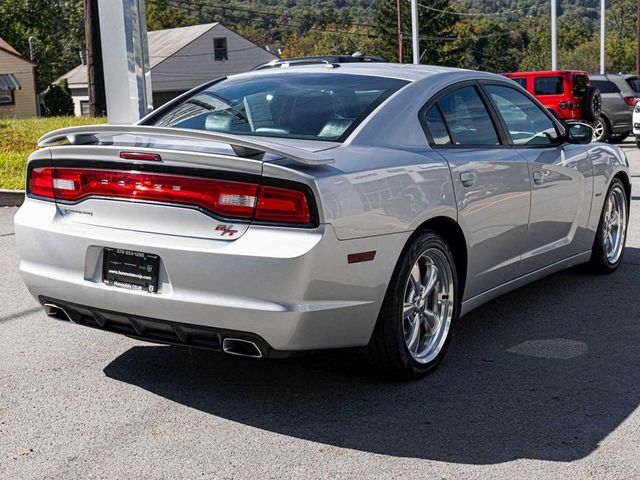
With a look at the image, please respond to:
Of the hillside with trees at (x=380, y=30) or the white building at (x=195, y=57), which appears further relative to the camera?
the hillside with trees at (x=380, y=30)

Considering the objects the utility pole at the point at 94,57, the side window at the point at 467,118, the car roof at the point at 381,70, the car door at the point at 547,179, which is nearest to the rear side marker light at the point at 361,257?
the side window at the point at 467,118

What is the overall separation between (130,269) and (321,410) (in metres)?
1.07

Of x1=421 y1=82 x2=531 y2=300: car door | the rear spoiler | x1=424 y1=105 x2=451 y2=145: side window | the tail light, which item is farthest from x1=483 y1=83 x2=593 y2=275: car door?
the tail light

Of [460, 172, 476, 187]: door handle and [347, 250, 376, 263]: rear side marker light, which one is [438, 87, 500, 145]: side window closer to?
[460, 172, 476, 187]: door handle

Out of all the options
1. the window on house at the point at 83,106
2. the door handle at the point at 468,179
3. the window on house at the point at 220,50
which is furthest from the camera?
the window on house at the point at 83,106

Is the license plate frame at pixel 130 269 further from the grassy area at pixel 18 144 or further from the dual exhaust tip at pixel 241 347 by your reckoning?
the grassy area at pixel 18 144

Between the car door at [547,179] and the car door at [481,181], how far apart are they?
15cm

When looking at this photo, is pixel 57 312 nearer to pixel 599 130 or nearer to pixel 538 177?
pixel 538 177

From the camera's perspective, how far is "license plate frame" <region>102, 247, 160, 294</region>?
4.03 meters

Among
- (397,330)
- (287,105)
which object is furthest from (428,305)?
(287,105)

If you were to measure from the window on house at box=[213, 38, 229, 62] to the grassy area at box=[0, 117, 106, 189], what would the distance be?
44.2 metres

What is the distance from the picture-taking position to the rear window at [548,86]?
68.7 feet

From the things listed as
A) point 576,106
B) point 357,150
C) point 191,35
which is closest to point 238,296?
point 357,150

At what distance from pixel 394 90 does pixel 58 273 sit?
1933 mm
